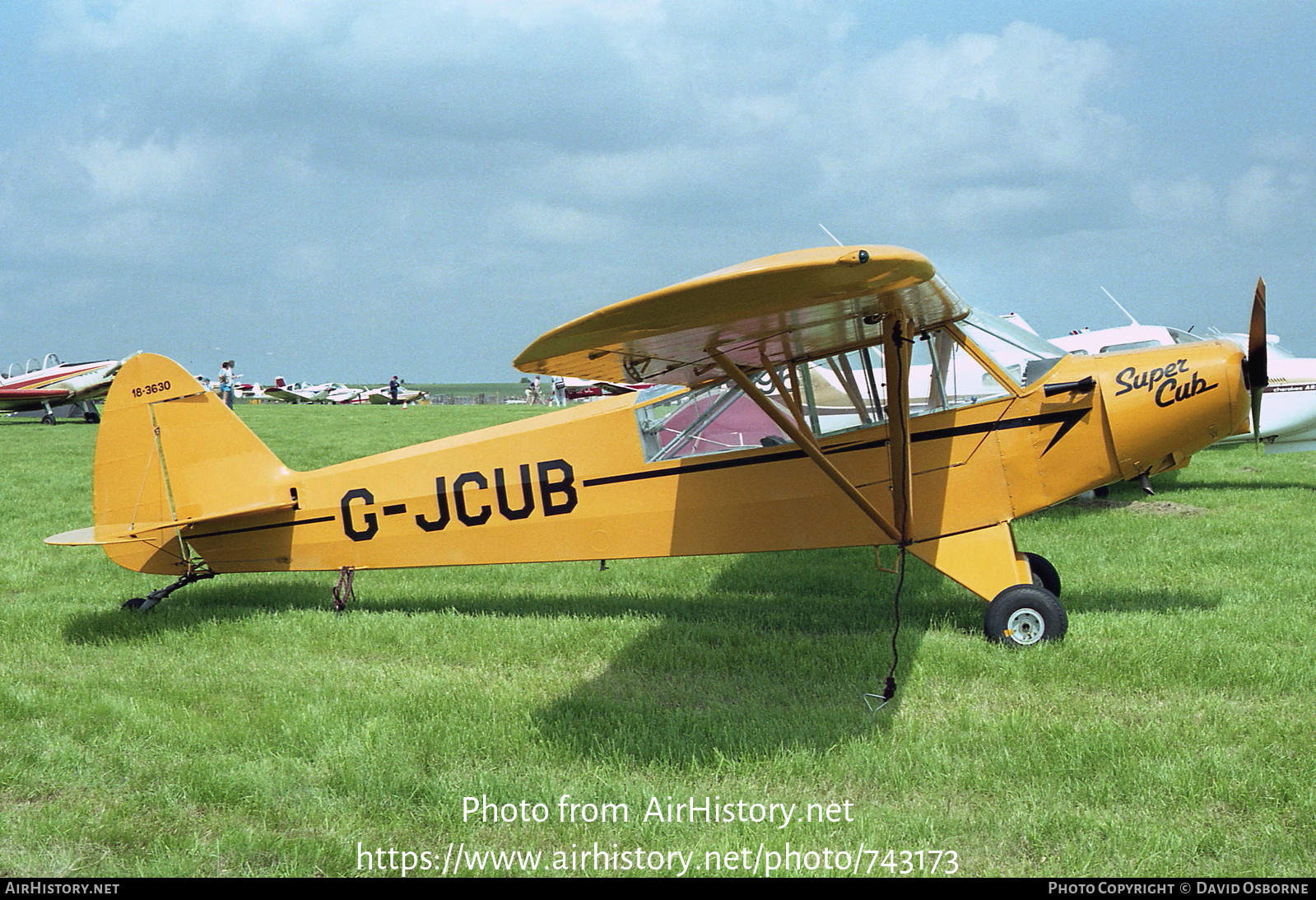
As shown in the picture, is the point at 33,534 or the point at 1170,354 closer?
the point at 1170,354

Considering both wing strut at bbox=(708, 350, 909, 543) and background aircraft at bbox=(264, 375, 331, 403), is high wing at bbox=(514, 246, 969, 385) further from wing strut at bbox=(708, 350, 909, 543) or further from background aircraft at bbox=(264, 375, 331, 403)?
background aircraft at bbox=(264, 375, 331, 403)

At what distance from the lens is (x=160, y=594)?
691cm

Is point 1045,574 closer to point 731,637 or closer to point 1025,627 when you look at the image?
point 1025,627

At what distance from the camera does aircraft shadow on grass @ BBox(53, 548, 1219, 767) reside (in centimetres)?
441

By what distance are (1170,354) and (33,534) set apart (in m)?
11.3

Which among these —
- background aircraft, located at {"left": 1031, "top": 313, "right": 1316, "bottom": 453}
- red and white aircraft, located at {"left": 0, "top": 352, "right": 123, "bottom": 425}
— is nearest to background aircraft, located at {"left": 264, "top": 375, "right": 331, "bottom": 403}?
red and white aircraft, located at {"left": 0, "top": 352, "right": 123, "bottom": 425}

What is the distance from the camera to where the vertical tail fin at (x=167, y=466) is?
6746 millimetres

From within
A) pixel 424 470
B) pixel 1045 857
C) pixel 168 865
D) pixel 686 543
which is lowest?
pixel 1045 857

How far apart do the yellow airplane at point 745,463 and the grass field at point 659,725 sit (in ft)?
1.81

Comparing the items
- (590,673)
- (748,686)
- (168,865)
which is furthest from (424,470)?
(168,865)

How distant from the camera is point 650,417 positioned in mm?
6422

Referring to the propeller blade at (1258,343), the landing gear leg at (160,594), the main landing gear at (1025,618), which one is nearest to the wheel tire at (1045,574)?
the main landing gear at (1025,618)
